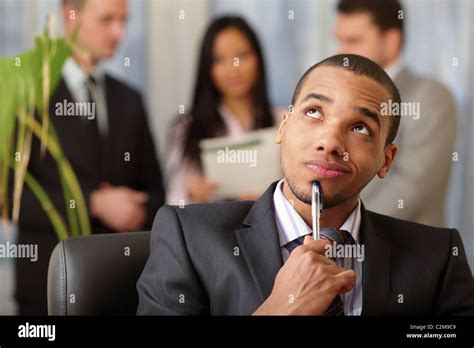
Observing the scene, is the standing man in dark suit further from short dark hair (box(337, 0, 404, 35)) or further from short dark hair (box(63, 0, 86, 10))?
short dark hair (box(337, 0, 404, 35))

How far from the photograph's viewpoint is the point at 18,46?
283cm

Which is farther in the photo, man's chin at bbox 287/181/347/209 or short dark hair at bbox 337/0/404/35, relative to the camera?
short dark hair at bbox 337/0/404/35

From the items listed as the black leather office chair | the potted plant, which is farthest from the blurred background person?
the black leather office chair

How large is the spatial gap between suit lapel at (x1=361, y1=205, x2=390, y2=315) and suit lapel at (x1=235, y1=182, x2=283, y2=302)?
0.69 ft

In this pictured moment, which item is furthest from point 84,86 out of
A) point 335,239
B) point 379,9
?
point 335,239

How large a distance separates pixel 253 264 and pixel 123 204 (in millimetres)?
1042

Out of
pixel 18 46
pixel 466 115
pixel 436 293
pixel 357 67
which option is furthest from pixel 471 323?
pixel 18 46

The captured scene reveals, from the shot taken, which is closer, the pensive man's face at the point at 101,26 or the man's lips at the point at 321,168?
the man's lips at the point at 321,168

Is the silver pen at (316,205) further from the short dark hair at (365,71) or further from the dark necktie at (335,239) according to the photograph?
the short dark hair at (365,71)

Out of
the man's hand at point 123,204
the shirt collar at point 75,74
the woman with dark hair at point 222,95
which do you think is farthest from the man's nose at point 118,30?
the man's hand at point 123,204

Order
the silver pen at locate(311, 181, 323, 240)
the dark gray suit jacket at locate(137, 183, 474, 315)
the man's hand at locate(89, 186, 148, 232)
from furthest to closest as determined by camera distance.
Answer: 1. the man's hand at locate(89, 186, 148, 232)
2. the silver pen at locate(311, 181, 323, 240)
3. the dark gray suit jacket at locate(137, 183, 474, 315)

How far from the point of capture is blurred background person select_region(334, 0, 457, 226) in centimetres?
274

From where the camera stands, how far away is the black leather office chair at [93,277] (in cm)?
190

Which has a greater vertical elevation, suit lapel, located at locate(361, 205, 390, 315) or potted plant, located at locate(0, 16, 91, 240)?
potted plant, located at locate(0, 16, 91, 240)
